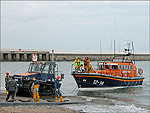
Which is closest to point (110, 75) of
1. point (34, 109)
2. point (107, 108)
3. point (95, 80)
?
point (95, 80)

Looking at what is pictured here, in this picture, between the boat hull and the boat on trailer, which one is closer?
the boat hull

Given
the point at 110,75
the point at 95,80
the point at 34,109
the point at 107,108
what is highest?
the point at 110,75

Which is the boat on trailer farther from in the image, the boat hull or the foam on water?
the foam on water

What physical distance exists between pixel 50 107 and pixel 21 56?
79925 millimetres

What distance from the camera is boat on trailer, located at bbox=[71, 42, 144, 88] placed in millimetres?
28750

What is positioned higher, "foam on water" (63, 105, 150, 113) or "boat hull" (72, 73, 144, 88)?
"boat hull" (72, 73, 144, 88)

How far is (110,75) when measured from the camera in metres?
30.1

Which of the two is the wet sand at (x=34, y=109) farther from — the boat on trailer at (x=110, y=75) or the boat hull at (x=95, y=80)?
the boat on trailer at (x=110, y=75)

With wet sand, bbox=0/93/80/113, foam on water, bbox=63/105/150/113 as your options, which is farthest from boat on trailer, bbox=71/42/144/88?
wet sand, bbox=0/93/80/113

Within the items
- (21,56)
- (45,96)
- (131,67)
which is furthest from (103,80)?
(21,56)

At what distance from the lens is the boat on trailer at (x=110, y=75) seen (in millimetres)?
28750

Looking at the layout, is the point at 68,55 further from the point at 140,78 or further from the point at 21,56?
the point at 140,78

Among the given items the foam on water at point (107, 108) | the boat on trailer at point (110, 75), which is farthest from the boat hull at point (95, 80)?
the foam on water at point (107, 108)

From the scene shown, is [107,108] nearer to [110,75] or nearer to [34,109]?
[34,109]
